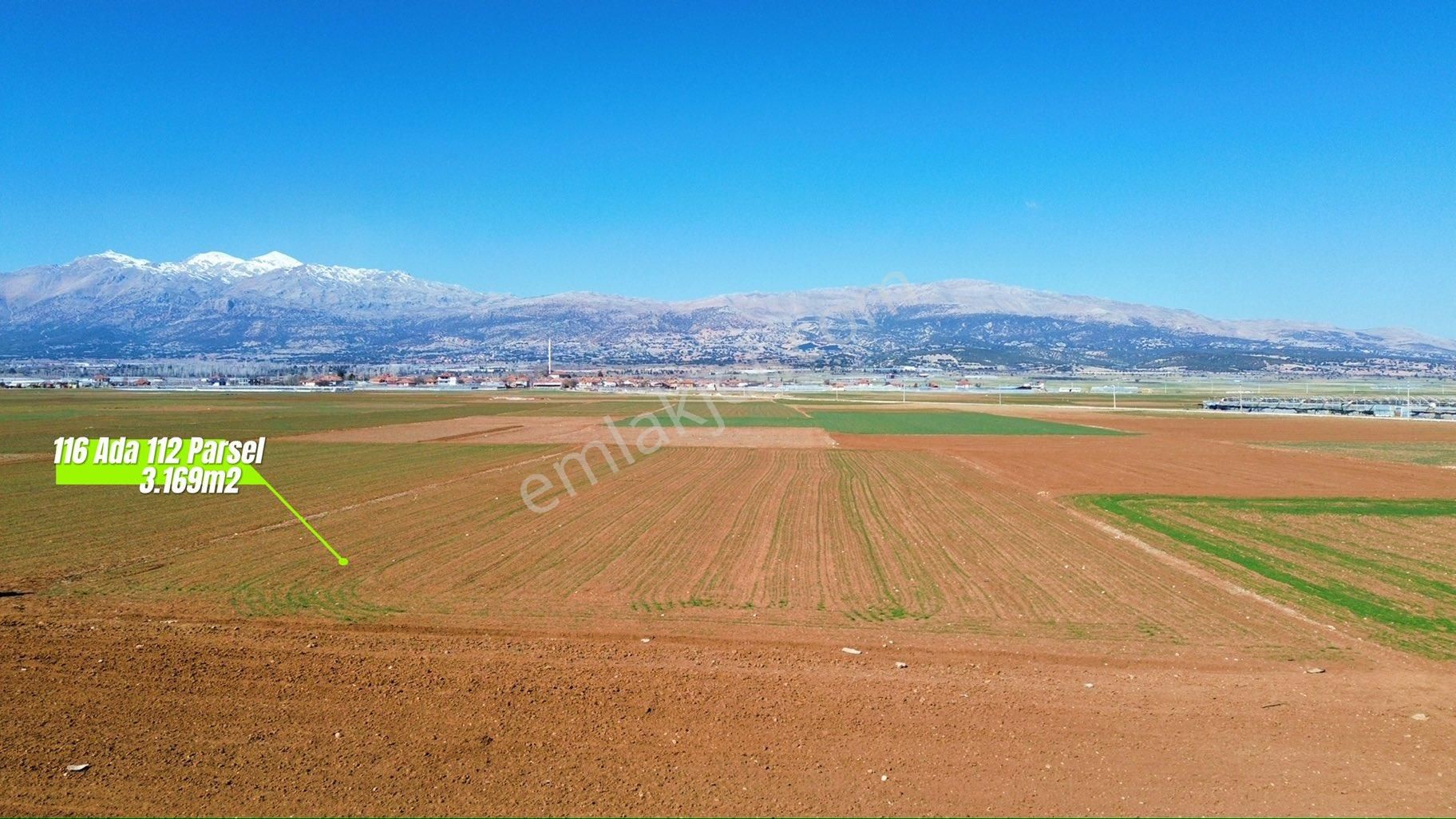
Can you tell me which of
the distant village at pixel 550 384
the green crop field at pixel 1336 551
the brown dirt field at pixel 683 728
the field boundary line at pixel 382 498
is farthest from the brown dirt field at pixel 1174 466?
the distant village at pixel 550 384

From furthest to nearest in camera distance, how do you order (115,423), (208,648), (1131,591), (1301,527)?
1. (115,423)
2. (1301,527)
3. (1131,591)
4. (208,648)

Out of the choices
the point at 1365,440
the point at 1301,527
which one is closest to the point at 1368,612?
the point at 1301,527

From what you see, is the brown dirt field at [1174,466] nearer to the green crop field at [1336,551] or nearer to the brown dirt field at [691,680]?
the green crop field at [1336,551]

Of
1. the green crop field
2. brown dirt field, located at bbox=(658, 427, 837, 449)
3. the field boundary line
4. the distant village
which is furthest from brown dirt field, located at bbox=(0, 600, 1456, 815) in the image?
the distant village

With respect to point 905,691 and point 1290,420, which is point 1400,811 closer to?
point 905,691

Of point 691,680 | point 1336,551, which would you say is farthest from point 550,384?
point 691,680
